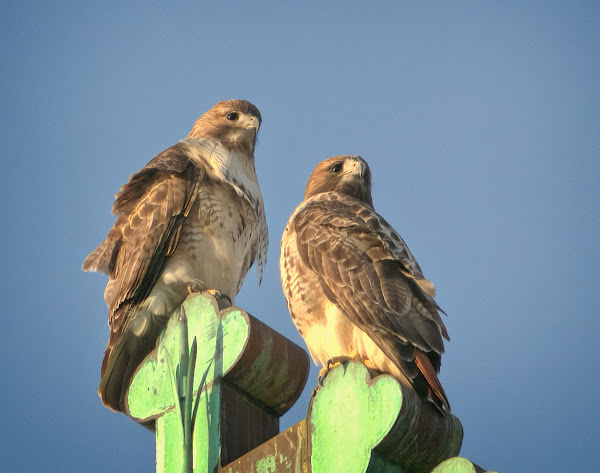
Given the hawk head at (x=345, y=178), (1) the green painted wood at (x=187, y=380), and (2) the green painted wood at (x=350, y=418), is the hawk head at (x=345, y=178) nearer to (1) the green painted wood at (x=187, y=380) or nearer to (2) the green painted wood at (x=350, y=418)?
(1) the green painted wood at (x=187, y=380)

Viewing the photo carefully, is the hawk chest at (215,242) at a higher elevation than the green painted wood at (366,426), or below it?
higher

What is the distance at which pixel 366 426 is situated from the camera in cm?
320

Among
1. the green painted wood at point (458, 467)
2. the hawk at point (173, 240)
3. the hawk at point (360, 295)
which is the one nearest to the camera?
the green painted wood at point (458, 467)

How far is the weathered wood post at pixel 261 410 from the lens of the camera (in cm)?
322

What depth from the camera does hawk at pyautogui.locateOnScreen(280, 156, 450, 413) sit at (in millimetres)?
4477

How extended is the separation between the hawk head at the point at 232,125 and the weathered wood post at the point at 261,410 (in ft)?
9.53

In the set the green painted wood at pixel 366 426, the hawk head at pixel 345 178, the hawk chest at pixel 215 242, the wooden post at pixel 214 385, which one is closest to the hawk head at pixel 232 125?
the hawk head at pixel 345 178

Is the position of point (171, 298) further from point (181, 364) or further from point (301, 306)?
point (181, 364)

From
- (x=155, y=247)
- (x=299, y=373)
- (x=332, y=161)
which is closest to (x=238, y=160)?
(x=332, y=161)

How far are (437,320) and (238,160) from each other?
2341 mm

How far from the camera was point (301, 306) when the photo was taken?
509cm

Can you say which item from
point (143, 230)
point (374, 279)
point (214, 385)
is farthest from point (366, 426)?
point (143, 230)

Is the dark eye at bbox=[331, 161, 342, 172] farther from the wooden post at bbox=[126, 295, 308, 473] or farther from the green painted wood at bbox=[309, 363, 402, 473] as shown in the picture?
the green painted wood at bbox=[309, 363, 402, 473]

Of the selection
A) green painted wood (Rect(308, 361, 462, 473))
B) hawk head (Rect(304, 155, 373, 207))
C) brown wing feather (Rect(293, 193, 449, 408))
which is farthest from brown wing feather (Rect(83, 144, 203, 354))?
green painted wood (Rect(308, 361, 462, 473))
